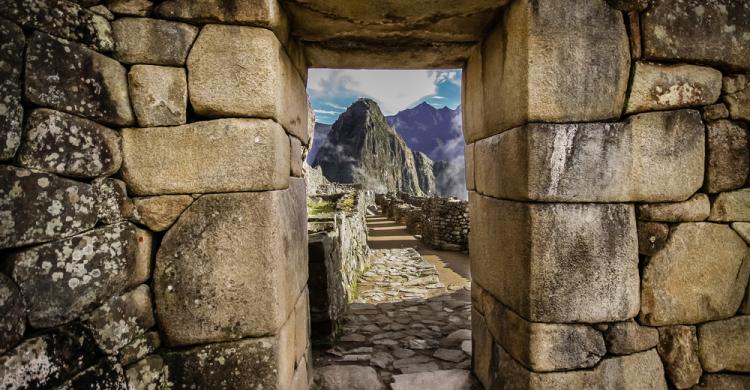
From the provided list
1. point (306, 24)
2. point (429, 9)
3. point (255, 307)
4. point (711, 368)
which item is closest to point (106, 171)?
point (255, 307)

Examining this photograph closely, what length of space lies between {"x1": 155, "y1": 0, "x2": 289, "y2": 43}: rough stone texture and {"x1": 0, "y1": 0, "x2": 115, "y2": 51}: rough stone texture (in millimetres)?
278

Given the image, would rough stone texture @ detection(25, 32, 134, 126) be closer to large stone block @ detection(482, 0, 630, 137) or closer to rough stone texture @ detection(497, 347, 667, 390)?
large stone block @ detection(482, 0, 630, 137)

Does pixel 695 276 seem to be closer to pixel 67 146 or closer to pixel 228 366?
pixel 228 366

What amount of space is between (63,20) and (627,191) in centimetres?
300

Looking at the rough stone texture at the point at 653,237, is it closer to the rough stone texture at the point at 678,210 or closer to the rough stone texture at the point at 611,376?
the rough stone texture at the point at 678,210

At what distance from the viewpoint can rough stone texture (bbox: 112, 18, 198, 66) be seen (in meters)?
1.74

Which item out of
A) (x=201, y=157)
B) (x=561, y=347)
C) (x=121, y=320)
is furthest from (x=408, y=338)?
(x=201, y=157)

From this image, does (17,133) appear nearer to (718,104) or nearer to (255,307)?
(255,307)

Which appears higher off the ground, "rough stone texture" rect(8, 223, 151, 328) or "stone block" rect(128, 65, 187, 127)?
"stone block" rect(128, 65, 187, 127)

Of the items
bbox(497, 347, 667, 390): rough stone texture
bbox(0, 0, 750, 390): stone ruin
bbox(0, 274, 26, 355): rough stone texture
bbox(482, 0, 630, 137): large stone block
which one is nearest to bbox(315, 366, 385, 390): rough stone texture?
bbox(0, 0, 750, 390): stone ruin

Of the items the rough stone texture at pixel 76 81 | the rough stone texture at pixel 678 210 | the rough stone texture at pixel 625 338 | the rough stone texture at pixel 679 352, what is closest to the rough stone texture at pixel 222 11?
the rough stone texture at pixel 76 81

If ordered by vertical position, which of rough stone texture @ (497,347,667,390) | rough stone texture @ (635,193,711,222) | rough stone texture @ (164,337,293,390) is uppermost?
rough stone texture @ (635,193,711,222)

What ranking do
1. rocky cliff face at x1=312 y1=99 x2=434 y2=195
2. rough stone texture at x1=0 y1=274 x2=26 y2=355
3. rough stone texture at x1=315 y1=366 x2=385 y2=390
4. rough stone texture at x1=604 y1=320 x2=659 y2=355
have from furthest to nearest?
1. rocky cliff face at x1=312 y1=99 x2=434 y2=195
2. rough stone texture at x1=315 y1=366 x2=385 y2=390
3. rough stone texture at x1=604 y1=320 x2=659 y2=355
4. rough stone texture at x1=0 y1=274 x2=26 y2=355

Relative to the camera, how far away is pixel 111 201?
5.45 ft
